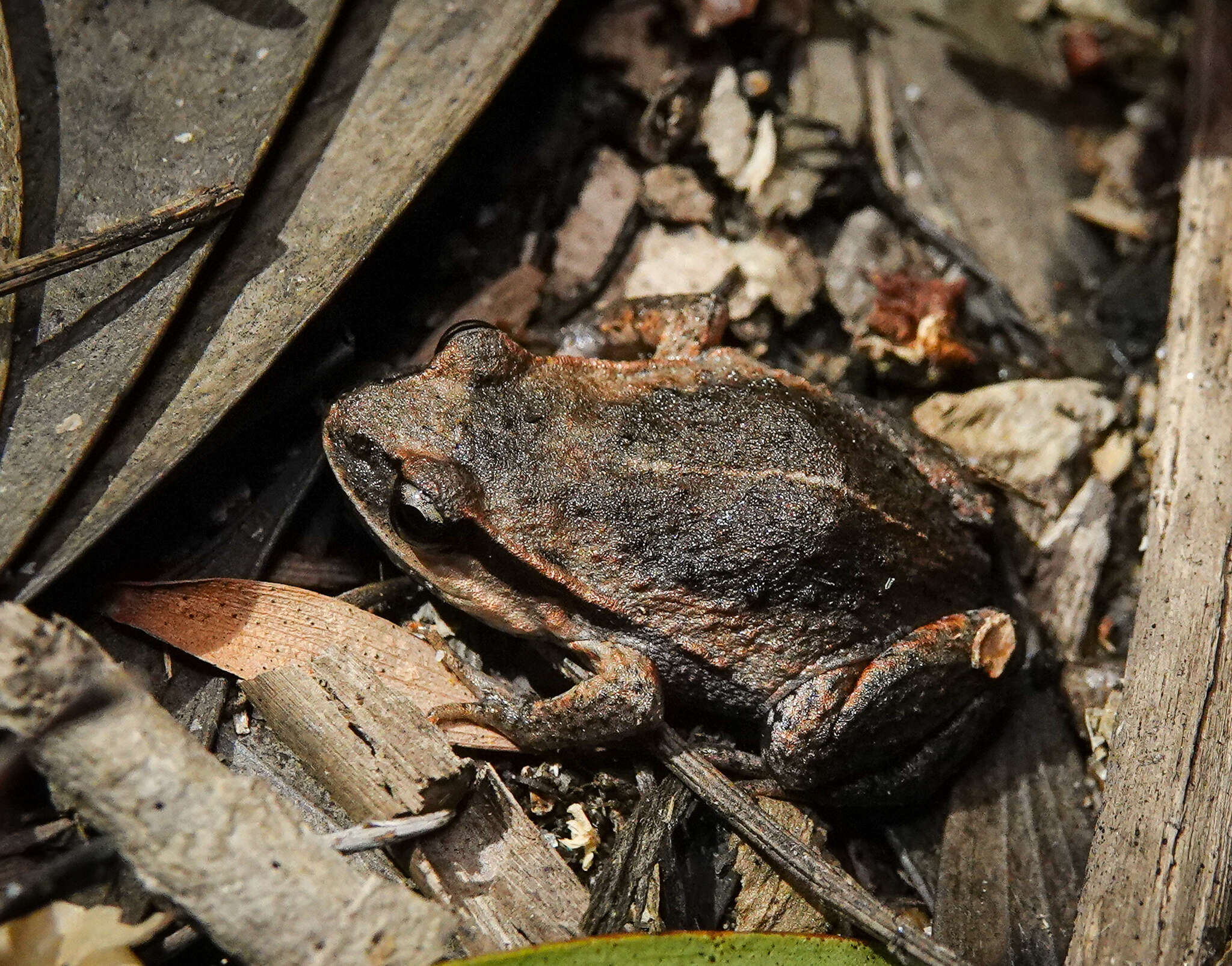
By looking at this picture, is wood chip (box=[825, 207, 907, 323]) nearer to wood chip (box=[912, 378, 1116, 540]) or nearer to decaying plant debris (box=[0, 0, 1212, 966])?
decaying plant debris (box=[0, 0, 1212, 966])

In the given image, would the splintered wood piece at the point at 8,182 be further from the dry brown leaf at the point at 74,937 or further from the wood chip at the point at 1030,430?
the wood chip at the point at 1030,430

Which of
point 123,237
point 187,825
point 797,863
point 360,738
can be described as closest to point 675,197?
point 123,237

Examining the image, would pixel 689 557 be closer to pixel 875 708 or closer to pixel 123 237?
pixel 875 708

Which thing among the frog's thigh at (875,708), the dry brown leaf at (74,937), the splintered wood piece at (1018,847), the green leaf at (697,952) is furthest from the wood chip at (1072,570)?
the dry brown leaf at (74,937)

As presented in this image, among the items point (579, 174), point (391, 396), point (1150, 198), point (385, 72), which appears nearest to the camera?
point (391, 396)

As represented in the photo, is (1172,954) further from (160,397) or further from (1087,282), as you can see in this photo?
(160,397)

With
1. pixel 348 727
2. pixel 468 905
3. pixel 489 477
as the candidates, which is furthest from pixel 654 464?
pixel 468 905
